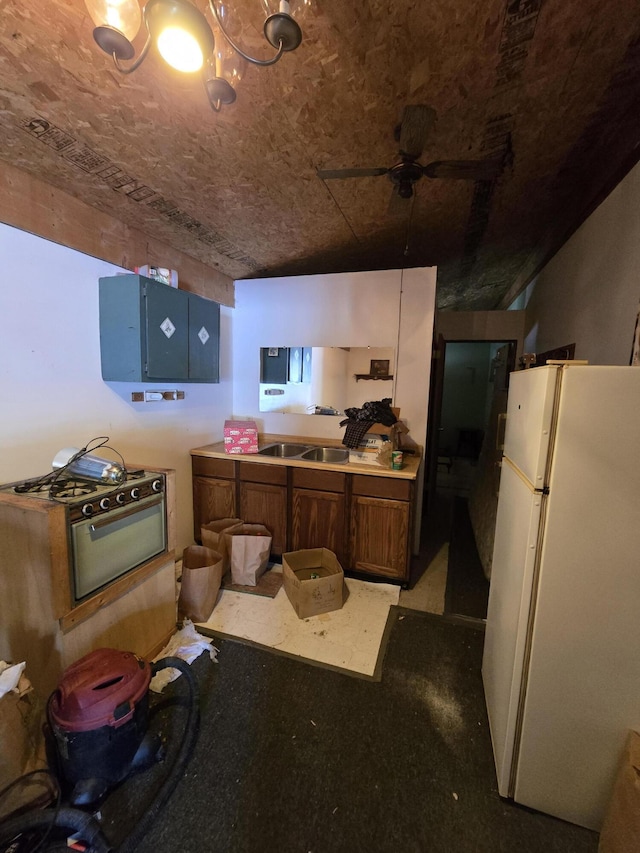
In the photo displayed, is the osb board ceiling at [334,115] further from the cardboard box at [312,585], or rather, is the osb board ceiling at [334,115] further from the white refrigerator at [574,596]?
the cardboard box at [312,585]

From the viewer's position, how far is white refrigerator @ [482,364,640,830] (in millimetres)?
979

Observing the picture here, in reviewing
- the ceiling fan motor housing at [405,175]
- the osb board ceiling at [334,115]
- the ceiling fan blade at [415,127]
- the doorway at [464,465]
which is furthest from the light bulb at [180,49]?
the doorway at [464,465]

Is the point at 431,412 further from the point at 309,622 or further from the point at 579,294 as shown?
the point at 309,622

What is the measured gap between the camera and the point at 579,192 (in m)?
2.21

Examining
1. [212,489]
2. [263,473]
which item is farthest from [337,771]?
[212,489]

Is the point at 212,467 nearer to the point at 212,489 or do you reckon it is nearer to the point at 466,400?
the point at 212,489

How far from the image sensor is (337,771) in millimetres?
1309

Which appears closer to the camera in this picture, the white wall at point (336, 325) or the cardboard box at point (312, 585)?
the cardboard box at point (312, 585)

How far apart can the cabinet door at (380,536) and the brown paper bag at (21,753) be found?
1.84 meters

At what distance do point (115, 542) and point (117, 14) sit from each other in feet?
5.97

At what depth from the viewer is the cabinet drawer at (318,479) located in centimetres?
248

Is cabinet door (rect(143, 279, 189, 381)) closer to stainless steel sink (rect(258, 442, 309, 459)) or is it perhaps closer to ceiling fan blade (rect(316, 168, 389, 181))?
stainless steel sink (rect(258, 442, 309, 459))

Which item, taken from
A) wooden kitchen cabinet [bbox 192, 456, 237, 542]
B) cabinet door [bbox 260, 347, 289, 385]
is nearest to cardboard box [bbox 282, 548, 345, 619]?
wooden kitchen cabinet [bbox 192, 456, 237, 542]

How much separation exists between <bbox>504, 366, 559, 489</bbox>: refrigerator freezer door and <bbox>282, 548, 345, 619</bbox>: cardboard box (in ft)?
4.53
